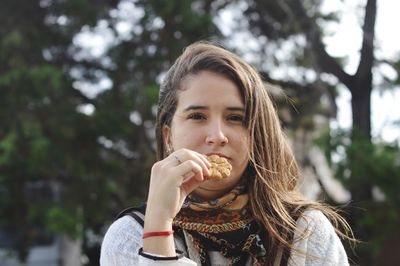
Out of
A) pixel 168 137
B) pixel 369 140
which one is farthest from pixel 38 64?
pixel 168 137

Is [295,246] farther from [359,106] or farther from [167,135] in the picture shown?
[359,106]

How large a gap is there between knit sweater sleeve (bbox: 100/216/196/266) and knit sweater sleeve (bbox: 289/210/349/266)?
39cm

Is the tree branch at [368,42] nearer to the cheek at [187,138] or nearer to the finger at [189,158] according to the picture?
the cheek at [187,138]

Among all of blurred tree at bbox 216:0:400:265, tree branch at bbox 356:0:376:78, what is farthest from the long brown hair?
tree branch at bbox 356:0:376:78

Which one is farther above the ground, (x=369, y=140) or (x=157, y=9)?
(x=157, y=9)

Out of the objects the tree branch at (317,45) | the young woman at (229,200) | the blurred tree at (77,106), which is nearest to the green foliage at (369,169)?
the tree branch at (317,45)

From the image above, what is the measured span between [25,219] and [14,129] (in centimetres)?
160

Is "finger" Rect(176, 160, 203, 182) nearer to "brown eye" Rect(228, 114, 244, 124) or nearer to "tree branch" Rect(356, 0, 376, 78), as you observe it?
"brown eye" Rect(228, 114, 244, 124)

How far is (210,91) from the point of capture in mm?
1499

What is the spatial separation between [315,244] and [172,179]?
0.42 meters

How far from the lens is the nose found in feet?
4.76

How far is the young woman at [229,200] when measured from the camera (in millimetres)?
1479

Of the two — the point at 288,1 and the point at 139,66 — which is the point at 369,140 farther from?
the point at 139,66

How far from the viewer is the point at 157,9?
A: 659 cm
